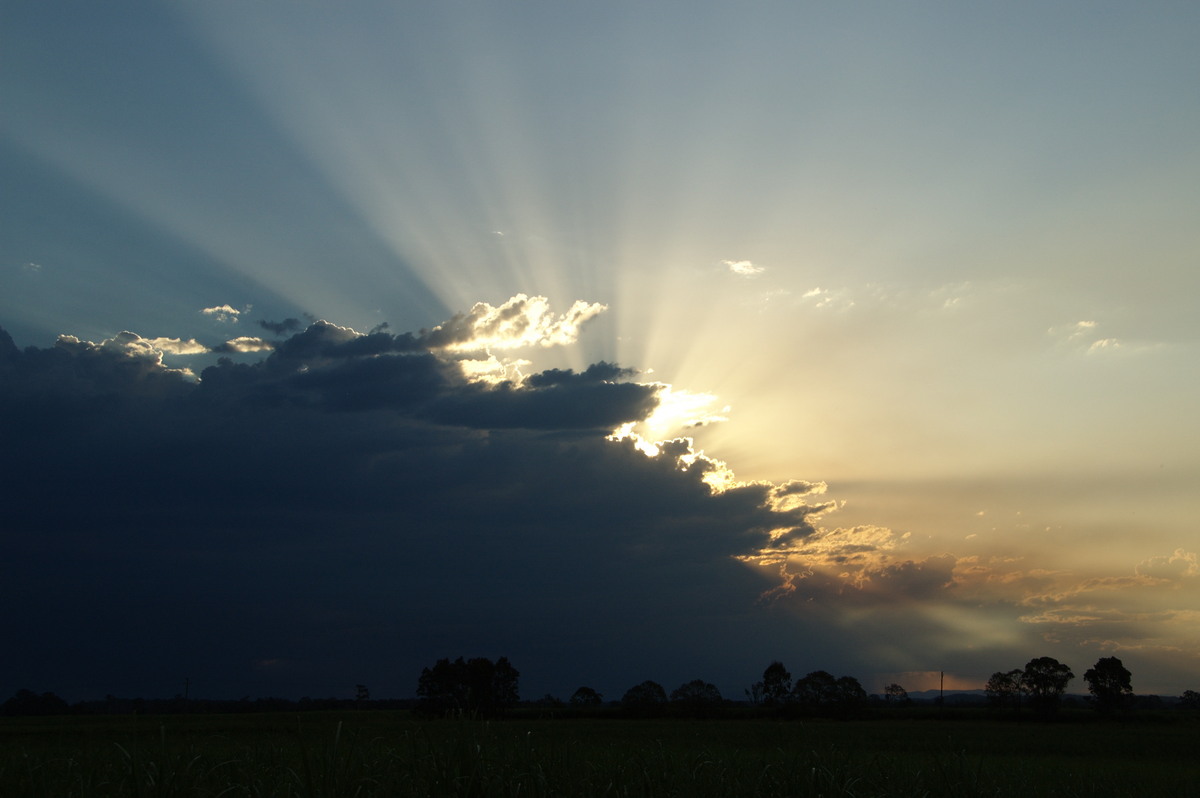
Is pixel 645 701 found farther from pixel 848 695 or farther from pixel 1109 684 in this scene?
pixel 1109 684

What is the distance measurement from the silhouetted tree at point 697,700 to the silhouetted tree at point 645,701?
263cm

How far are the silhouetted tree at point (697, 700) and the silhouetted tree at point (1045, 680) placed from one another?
61.1 m

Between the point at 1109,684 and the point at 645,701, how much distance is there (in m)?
88.6

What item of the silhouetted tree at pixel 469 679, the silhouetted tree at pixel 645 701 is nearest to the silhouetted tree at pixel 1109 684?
the silhouetted tree at pixel 645 701

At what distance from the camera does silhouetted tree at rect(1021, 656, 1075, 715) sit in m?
149

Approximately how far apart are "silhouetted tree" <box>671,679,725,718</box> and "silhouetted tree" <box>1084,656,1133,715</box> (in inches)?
2800

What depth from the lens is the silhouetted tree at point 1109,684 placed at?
144 meters

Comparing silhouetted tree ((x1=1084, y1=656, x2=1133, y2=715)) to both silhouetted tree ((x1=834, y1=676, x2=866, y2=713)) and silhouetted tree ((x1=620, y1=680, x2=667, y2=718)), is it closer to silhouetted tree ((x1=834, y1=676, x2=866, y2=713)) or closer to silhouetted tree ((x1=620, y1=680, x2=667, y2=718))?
silhouetted tree ((x1=834, y1=676, x2=866, y2=713))

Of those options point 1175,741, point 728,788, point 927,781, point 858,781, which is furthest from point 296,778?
point 1175,741

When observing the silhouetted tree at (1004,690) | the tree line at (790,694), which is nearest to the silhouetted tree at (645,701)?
the tree line at (790,694)

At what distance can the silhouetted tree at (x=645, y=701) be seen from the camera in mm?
146725

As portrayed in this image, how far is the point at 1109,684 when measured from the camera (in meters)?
146

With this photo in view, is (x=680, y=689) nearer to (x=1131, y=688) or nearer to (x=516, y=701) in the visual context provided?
(x=516, y=701)

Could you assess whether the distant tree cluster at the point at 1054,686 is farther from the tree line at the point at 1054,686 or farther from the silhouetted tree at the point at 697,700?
the silhouetted tree at the point at 697,700
